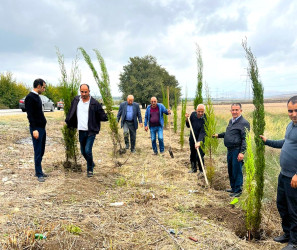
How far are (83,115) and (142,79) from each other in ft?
109

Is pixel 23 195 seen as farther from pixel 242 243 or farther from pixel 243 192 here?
pixel 243 192

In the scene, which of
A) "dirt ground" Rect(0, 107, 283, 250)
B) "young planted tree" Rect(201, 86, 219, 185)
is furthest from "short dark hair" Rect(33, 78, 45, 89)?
"young planted tree" Rect(201, 86, 219, 185)

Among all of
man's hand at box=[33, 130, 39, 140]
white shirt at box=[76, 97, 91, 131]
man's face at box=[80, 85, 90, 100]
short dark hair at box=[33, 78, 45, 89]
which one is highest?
short dark hair at box=[33, 78, 45, 89]

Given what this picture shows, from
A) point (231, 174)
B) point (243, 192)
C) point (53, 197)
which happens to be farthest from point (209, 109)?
point (53, 197)

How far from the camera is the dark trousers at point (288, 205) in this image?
299cm

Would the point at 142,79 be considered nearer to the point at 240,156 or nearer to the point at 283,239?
the point at 240,156

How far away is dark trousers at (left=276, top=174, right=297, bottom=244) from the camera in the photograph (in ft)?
9.82

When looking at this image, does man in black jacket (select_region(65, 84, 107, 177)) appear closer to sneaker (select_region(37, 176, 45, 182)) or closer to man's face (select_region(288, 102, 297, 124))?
sneaker (select_region(37, 176, 45, 182))

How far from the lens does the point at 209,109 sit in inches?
217

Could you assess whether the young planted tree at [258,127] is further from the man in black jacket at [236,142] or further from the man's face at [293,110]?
the man in black jacket at [236,142]

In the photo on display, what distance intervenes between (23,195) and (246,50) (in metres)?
4.35

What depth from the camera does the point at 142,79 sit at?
37906mm

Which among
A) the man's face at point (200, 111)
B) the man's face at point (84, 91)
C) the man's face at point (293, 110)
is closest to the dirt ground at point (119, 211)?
the man's face at point (200, 111)

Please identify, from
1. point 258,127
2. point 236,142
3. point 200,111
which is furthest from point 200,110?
point 258,127
